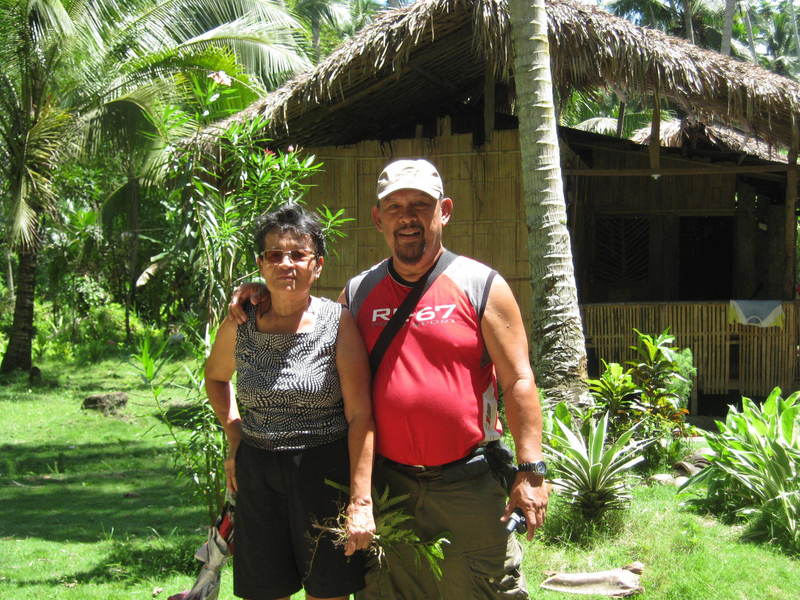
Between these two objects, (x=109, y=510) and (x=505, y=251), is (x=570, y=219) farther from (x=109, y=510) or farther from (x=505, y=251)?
(x=109, y=510)

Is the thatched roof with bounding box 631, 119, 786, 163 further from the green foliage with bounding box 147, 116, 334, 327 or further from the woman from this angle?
the woman

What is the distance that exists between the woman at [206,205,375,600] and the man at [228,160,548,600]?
11cm

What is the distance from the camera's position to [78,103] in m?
13.0

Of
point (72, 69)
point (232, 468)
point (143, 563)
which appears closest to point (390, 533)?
point (232, 468)

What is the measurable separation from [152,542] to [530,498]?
3503 millimetres

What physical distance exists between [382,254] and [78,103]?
6154mm

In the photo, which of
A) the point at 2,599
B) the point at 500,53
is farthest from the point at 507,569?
the point at 500,53

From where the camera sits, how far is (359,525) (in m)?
2.63

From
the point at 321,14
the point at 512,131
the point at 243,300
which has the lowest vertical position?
the point at 243,300

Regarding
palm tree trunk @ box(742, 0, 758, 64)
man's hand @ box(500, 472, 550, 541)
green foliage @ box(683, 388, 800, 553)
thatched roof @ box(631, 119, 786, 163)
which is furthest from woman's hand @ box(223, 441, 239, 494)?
palm tree trunk @ box(742, 0, 758, 64)

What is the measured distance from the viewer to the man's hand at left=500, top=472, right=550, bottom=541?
2.69 m

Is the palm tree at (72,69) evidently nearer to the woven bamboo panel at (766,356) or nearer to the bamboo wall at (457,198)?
the bamboo wall at (457,198)

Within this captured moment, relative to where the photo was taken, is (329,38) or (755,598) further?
(329,38)

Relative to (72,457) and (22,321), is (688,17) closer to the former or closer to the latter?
(22,321)
